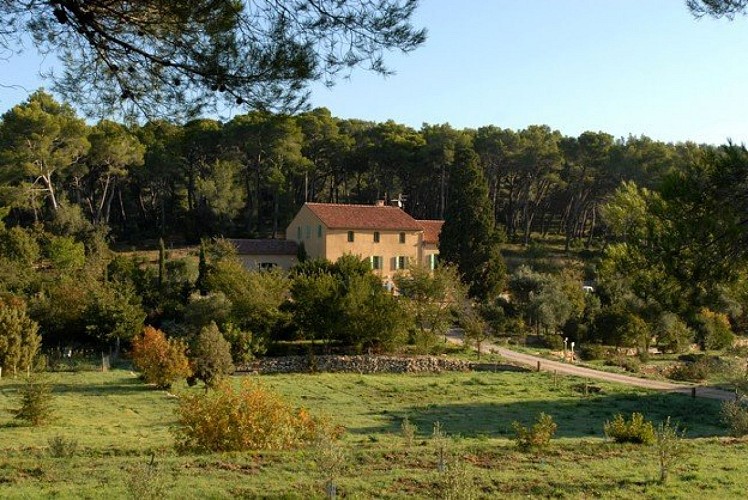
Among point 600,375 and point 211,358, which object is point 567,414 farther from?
point 211,358

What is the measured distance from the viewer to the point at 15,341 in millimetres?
25781

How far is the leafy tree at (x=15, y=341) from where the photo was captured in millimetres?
25531

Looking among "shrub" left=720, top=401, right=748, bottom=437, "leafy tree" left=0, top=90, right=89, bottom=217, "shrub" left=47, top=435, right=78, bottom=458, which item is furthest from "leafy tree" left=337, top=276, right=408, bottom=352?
"shrub" left=47, top=435, right=78, bottom=458

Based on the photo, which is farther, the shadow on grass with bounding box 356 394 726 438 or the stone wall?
the stone wall

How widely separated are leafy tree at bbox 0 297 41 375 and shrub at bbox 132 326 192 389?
424 cm

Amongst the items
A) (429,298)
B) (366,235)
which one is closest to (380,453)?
(429,298)

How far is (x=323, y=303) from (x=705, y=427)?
16.3 metres

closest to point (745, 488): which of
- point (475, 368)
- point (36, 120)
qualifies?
point (475, 368)

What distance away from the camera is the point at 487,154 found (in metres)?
59.7

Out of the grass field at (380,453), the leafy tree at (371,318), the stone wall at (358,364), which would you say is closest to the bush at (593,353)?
the stone wall at (358,364)

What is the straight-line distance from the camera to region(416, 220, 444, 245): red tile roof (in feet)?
157

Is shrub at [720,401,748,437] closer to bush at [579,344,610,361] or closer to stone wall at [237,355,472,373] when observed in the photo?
stone wall at [237,355,472,373]

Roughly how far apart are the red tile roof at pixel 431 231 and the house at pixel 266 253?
842 cm

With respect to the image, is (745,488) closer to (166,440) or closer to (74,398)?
(166,440)
